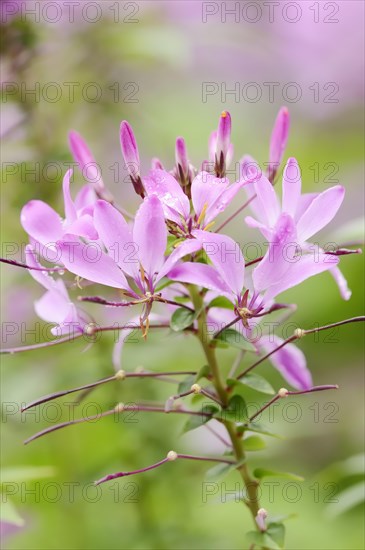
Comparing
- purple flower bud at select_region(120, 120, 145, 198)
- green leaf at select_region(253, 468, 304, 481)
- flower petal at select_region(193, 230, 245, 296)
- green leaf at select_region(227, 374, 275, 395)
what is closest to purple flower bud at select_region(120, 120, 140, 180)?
purple flower bud at select_region(120, 120, 145, 198)

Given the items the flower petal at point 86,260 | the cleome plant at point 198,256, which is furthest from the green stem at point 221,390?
the flower petal at point 86,260

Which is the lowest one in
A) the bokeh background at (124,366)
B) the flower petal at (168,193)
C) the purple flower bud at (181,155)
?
the bokeh background at (124,366)

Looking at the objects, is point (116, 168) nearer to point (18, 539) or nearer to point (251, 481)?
point (18, 539)

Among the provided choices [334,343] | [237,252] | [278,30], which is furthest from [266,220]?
[278,30]

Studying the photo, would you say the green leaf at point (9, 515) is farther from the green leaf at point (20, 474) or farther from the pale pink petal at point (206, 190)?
the pale pink petal at point (206, 190)

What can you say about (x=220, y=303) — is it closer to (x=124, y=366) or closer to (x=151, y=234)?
(x=151, y=234)

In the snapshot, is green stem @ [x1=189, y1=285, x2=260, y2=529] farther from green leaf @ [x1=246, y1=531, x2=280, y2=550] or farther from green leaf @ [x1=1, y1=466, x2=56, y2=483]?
green leaf @ [x1=1, y1=466, x2=56, y2=483]

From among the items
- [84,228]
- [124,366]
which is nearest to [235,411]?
[84,228]
